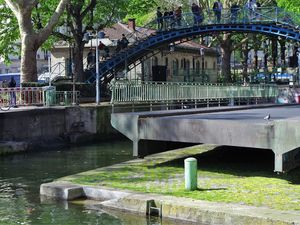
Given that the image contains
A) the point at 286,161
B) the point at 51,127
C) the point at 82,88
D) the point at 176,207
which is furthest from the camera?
the point at 82,88

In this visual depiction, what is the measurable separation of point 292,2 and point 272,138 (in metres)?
37.4

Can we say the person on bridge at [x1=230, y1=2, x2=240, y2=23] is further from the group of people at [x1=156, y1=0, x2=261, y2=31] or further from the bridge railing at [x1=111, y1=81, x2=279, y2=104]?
the bridge railing at [x1=111, y1=81, x2=279, y2=104]

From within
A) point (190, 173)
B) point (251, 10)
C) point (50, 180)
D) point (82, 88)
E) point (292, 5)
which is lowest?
point (50, 180)

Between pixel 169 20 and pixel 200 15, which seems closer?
pixel 200 15

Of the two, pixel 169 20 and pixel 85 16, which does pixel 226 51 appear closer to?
pixel 169 20

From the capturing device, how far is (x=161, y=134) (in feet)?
52.5

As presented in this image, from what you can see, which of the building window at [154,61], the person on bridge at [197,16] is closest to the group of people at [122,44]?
the person on bridge at [197,16]

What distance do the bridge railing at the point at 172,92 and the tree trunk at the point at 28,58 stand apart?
6432 millimetres

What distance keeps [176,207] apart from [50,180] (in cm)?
678

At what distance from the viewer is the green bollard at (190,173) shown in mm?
12867

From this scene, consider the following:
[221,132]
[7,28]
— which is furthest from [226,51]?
[221,132]

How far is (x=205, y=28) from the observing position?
44.1 meters

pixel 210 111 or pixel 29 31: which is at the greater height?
pixel 29 31

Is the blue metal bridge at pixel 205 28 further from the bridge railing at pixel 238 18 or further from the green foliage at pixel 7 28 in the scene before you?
the green foliage at pixel 7 28
